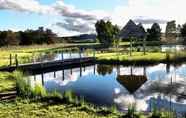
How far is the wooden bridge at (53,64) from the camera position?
2820cm

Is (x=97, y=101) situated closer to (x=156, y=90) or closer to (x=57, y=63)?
(x=156, y=90)

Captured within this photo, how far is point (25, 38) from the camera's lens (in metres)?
88.4

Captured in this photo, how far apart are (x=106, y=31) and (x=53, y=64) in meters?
31.4

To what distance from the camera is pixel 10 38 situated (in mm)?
80500

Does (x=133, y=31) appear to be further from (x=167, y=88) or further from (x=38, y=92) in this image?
(x=38, y=92)

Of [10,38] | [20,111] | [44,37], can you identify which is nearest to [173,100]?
[20,111]

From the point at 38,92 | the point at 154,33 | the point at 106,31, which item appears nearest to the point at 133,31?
the point at 106,31

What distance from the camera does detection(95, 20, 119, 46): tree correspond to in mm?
63466

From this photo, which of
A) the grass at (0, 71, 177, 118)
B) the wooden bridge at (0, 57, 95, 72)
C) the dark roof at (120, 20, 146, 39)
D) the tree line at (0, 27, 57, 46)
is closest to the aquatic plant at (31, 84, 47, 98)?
the grass at (0, 71, 177, 118)

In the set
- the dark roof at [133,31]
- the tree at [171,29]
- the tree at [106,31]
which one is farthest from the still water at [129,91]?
the tree at [171,29]

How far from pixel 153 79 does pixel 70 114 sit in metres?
12.7

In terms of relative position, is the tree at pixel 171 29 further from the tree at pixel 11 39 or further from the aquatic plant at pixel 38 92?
the aquatic plant at pixel 38 92

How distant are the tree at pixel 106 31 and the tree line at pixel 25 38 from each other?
25.2 metres

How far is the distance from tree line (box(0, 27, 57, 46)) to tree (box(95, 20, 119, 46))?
25217 millimetres
